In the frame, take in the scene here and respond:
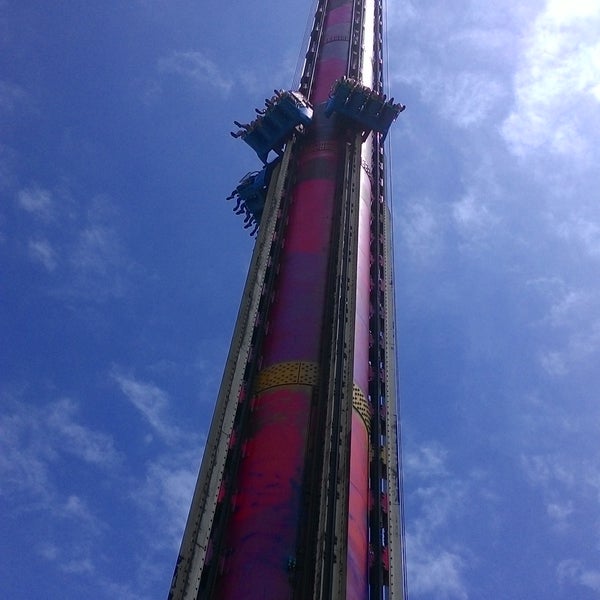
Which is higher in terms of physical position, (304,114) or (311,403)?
(304,114)

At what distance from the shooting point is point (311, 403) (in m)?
18.4

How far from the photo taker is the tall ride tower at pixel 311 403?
15109mm

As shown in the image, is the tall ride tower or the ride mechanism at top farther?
the ride mechanism at top

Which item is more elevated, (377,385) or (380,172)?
(380,172)

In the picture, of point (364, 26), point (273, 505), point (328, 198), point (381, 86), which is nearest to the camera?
point (273, 505)

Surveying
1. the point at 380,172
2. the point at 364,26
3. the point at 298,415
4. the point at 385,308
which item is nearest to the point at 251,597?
the point at 298,415

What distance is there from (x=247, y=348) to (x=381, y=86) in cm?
2158

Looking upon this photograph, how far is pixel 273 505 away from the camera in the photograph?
16062 mm

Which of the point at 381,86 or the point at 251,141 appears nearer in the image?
the point at 251,141

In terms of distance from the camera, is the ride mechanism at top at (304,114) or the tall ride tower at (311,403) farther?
the ride mechanism at top at (304,114)

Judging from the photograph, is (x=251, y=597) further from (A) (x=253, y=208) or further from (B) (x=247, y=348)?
(A) (x=253, y=208)

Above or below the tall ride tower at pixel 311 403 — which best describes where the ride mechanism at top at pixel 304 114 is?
above

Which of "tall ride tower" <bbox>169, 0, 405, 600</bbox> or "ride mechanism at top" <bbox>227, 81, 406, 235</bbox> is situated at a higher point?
"ride mechanism at top" <bbox>227, 81, 406, 235</bbox>

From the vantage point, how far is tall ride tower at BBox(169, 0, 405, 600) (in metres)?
15.1
